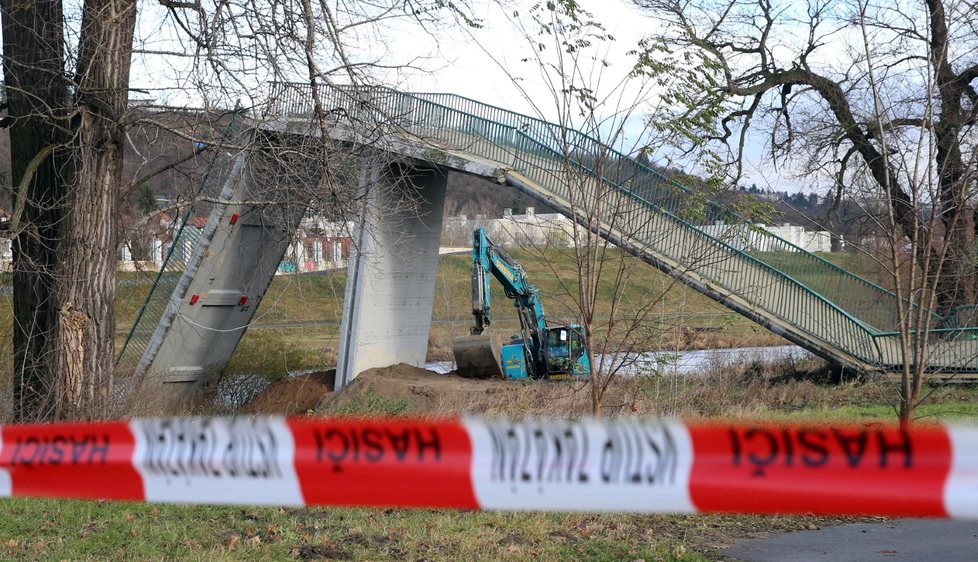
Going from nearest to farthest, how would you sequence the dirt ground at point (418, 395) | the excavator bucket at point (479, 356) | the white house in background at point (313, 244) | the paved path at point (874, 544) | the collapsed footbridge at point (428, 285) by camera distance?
the paved path at point (874, 544) < the white house in background at point (313, 244) < the dirt ground at point (418, 395) < the collapsed footbridge at point (428, 285) < the excavator bucket at point (479, 356)

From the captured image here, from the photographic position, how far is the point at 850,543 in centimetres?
732

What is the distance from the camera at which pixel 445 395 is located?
19.4m

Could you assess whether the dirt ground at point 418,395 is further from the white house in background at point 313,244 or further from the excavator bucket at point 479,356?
the white house in background at point 313,244

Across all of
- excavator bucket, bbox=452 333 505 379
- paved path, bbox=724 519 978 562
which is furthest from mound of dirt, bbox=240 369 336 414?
paved path, bbox=724 519 978 562

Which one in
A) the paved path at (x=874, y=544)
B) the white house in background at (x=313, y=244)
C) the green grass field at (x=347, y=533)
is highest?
the white house in background at (x=313, y=244)

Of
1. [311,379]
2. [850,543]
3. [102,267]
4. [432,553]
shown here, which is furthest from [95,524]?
[311,379]

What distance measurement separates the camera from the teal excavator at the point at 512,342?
21.1 m

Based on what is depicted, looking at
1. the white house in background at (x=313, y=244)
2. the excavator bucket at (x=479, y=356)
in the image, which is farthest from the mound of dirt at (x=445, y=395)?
the white house in background at (x=313, y=244)

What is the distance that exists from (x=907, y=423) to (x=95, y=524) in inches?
256

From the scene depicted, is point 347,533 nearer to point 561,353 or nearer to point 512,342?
point 561,353

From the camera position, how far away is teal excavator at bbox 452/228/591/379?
21.1 metres

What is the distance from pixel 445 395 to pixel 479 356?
2.41m

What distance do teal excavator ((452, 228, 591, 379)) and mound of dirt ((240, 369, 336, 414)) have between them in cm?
371

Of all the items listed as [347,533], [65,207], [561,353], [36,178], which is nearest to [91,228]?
[65,207]
